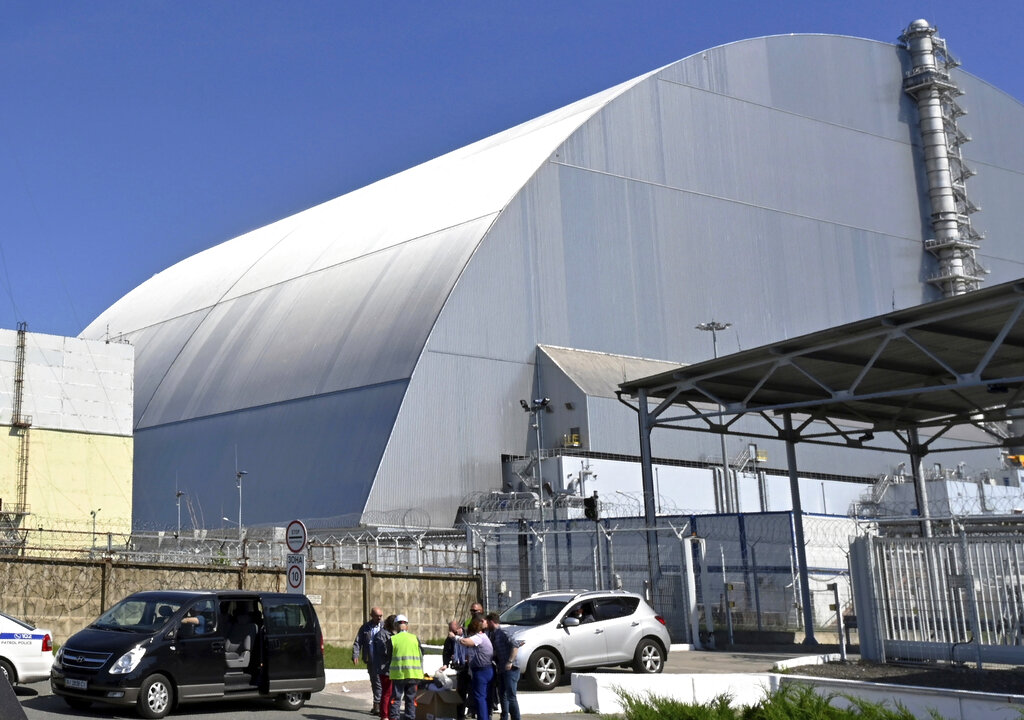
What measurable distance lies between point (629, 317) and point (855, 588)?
1324 inches

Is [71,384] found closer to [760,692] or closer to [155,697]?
[155,697]

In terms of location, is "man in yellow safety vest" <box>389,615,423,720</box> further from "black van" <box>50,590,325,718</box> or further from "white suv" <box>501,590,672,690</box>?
"white suv" <box>501,590,672,690</box>

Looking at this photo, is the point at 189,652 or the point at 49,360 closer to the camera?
the point at 189,652

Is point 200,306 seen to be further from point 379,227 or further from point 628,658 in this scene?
point 628,658

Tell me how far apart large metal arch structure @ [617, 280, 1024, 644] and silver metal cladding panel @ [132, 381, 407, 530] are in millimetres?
15982

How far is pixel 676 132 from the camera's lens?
56.7 m

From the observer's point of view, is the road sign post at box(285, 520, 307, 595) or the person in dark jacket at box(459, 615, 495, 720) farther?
the road sign post at box(285, 520, 307, 595)

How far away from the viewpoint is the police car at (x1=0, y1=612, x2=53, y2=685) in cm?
1845

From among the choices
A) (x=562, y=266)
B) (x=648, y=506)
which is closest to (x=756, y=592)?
(x=648, y=506)

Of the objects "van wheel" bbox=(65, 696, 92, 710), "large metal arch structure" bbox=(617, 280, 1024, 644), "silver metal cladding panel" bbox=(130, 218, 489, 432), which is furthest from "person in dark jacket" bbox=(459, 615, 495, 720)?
"silver metal cladding panel" bbox=(130, 218, 489, 432)

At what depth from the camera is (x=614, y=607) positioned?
22484 millimetres

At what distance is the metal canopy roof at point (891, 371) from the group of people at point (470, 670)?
13.3 m

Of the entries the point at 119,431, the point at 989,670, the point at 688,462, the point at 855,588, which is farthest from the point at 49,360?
the point at 989,670

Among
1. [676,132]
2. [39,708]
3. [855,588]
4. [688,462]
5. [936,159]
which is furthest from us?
[936,159]
